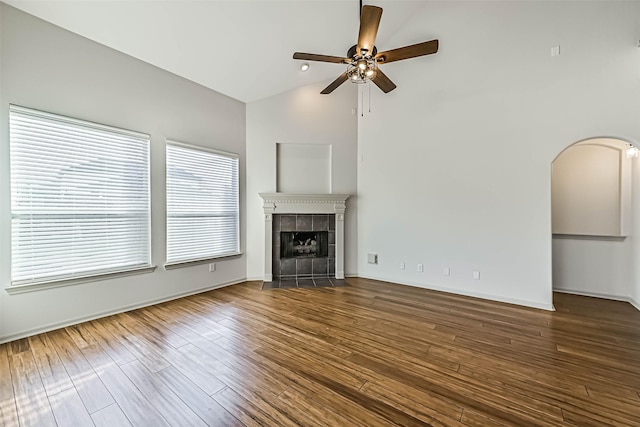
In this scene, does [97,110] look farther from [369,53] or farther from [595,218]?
[595,218]

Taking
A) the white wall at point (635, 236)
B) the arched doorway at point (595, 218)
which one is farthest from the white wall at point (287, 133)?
the white wall at point (635, 236)

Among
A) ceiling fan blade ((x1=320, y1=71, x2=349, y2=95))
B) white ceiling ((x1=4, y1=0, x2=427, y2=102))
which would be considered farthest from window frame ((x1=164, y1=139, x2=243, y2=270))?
ceiling fan blade ((x1=320, y1=71, x2=349, y2=95))

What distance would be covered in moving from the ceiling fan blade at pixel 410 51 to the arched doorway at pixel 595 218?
108 inches

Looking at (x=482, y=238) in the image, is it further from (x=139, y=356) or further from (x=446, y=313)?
(x=139, y=356)

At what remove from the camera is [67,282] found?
295cm

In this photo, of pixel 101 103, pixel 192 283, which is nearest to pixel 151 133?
pixel 101 103

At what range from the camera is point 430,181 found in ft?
14.4

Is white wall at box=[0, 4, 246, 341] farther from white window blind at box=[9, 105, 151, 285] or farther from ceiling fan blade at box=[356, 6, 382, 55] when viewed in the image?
ceiling fan blade at box=[356, 6, 382, 55]

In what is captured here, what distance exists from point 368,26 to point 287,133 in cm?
283

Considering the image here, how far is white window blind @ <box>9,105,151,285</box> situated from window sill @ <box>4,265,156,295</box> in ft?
0.15

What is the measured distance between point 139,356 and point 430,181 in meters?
4.46

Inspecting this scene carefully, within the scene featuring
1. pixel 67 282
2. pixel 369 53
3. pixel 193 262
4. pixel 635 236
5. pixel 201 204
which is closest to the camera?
pixel 369 53

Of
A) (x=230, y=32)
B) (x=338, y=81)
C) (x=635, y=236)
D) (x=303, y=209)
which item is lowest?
(x=635, y=236)

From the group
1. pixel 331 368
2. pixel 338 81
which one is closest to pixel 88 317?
pixel 331 368
